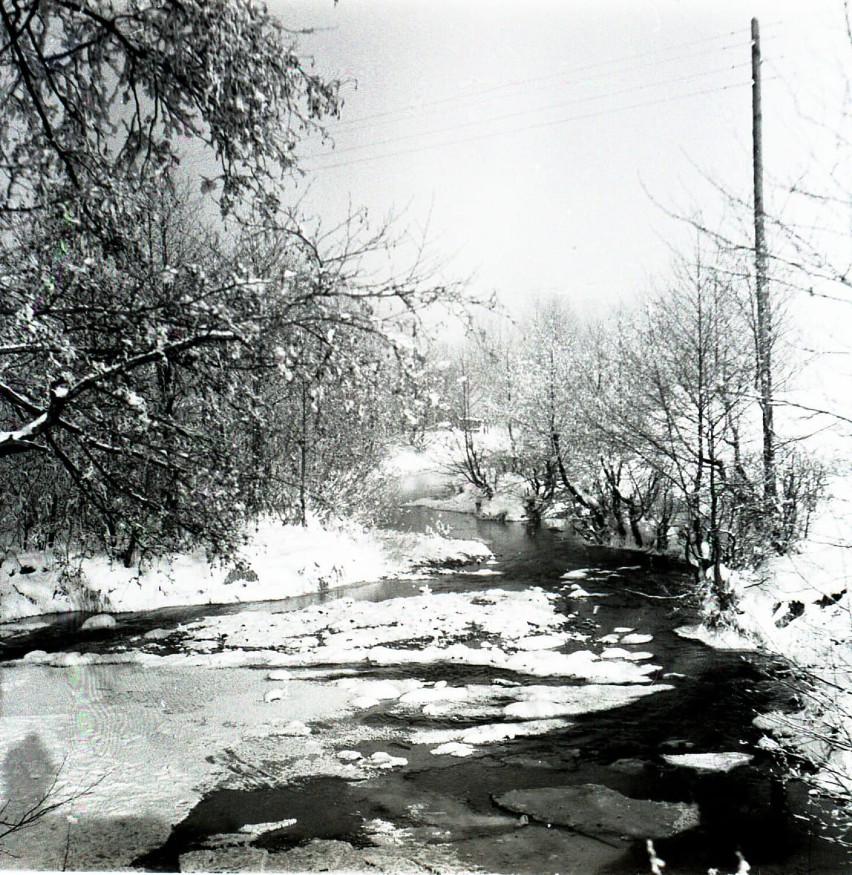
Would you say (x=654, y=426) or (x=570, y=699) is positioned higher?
(x=654, y=426)

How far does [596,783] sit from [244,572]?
30.6 ft

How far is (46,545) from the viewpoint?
46.3 ft

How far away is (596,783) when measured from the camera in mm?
5461

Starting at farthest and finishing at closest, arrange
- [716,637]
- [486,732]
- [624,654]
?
1. [716,637]
2. [624,654]
3. [486,732]

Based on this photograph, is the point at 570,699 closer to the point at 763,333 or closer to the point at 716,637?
the point at 716,637

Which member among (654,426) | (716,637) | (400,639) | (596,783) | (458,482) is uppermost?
(654,426)

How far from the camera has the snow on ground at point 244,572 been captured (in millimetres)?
12867

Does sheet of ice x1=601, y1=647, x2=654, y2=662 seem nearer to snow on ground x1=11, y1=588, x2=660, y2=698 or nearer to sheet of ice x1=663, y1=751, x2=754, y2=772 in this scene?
snow on ground x1=11, y1=588, x2=660, y2=698

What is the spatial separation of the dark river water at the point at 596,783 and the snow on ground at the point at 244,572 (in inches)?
225

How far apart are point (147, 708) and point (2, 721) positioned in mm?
1308

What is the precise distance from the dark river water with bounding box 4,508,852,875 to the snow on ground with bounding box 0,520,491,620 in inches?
225

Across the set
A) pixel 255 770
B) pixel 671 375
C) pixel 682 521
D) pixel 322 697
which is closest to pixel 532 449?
pixel 682 521

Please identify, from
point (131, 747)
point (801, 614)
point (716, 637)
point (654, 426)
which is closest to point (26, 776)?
point (131, 747)

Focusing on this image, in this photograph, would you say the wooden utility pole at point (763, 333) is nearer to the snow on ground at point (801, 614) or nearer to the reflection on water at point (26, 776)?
the snow on ground at point (801, 614)
